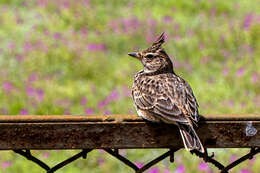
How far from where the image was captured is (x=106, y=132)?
6.95 ft

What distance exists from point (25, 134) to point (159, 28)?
13.8 m

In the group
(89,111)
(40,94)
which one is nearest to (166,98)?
(89,111)

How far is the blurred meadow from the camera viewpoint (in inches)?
340

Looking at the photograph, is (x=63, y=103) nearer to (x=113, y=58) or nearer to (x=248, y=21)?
(x=113, y=58)

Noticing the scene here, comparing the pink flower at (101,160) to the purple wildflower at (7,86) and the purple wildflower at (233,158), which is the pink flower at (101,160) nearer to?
the purple wildflower at (233,158)

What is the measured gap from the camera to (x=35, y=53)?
13.2 m

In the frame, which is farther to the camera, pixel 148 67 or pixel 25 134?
pixel 148 67

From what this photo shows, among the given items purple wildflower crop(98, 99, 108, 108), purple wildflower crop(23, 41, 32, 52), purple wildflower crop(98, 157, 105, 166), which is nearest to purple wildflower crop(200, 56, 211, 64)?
purple wildflower crop(98, 99, 108, 108)

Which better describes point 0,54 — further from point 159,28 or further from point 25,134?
point 25,134

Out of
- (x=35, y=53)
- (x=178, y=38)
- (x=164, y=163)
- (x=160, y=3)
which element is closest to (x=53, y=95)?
(x=35, y=53)

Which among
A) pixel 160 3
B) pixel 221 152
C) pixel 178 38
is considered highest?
pixel 160 3

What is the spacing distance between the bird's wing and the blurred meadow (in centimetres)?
330

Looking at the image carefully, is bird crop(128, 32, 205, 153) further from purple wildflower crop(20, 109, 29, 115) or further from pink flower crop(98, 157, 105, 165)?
purple wildflower crop(20, 109, 29, 115)

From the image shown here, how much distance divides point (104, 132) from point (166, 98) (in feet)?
6.42
